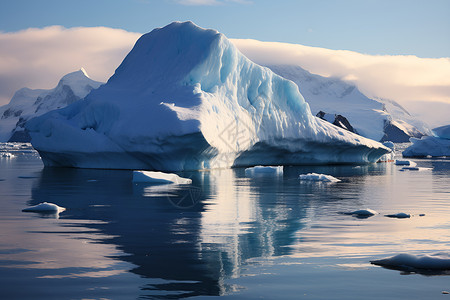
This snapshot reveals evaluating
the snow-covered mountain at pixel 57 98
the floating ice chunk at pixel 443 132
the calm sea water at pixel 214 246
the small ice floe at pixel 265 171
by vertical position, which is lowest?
the calm sea water at pixel 214 246

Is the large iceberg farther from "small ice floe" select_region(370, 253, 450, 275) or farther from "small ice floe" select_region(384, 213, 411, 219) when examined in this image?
"small ice floe" select_region(370, 253, 450, 275)

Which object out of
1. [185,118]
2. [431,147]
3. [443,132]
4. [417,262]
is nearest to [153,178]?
[185,118]

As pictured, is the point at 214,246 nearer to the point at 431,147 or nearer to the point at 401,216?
the point at 401,216

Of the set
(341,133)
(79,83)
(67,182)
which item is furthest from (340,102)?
(67,182)

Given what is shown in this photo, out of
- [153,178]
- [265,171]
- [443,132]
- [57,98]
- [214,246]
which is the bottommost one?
[214,246]

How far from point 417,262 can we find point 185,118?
17994 mm

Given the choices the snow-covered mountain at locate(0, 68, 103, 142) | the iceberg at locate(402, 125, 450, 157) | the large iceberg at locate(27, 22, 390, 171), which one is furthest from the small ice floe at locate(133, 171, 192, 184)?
the snow-covered mountain at locate(0, 68, 103, 142)

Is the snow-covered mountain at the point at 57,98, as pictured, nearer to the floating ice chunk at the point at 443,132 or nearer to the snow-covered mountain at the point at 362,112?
the snow-covered mountain at the point at 362,112

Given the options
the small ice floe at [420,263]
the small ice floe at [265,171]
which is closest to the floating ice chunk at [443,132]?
the small ice floe at [265,171]

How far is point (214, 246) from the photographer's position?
7.62m

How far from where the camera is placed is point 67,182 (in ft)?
63.0

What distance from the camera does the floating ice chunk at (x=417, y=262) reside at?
625 centimetres

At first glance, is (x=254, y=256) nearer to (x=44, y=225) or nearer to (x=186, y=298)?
(x=186, y=298)

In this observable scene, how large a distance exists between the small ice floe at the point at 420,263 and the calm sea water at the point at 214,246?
7.6 inches
